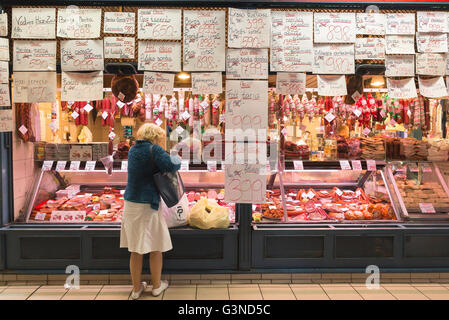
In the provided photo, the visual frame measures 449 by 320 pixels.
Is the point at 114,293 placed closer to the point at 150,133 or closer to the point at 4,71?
the point at 150,133

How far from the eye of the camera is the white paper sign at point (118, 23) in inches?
158

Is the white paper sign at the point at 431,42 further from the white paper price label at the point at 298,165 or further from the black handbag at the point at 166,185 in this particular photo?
the black handbag at the point at 166,185

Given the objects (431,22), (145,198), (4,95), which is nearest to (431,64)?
(431,22)

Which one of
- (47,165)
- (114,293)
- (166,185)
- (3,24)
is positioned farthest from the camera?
(47,165)

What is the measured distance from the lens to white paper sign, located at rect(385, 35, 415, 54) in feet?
13.5

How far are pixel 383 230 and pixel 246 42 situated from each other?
2.84 m

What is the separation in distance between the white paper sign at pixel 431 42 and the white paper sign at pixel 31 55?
4.52 metres

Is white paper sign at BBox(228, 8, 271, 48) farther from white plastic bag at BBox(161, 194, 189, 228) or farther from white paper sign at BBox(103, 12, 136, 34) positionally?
white plastic bag at BBox(161, 194, 189, 228)

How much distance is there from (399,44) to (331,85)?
38.6 inches

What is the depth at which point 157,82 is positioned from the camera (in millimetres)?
4070

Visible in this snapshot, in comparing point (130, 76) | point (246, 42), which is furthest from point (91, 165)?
point (246, 42)

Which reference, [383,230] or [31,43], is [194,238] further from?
[31,43]

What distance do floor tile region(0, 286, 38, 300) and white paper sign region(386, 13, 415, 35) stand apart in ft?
17.3

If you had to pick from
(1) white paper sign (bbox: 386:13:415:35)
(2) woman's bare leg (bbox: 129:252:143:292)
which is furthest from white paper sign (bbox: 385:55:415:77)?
(2) woman's bare leg (bbox: 129:252:143:292)
